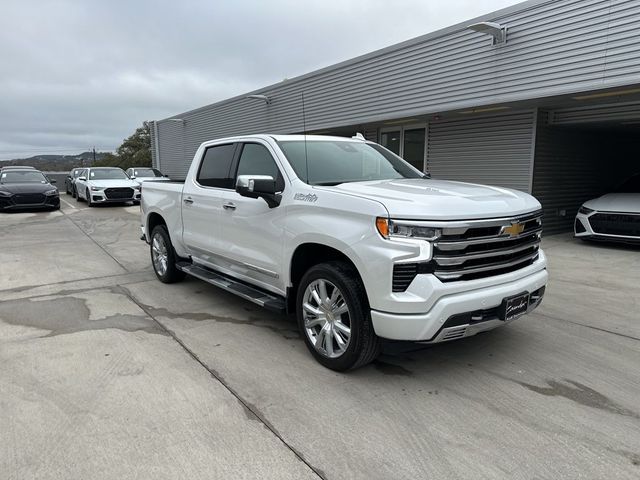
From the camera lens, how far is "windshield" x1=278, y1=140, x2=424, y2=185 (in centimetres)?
428

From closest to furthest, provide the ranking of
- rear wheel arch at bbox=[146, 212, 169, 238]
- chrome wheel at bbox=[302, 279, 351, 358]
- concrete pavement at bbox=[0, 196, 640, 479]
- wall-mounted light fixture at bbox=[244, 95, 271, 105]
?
1. concrete pavement at bbox=[0, 196, 640, 479]
2. chrome wheel at bbox=[302, 279, 351, 358]
3. rear wheel arch at bbox=[146, 212, 169, 238]
4. wall-mounted light fixture at bbox=[244, 95, 271, 105]

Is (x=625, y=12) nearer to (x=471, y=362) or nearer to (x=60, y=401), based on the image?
(x=471, y=362)

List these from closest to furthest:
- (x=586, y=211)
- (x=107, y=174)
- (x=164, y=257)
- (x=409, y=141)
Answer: (x=164, y=257)
(x=586, y=211)
(x=409, y=141)
(x=107, y=174)

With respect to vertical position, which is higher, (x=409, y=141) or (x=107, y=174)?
(x=409, y=141)

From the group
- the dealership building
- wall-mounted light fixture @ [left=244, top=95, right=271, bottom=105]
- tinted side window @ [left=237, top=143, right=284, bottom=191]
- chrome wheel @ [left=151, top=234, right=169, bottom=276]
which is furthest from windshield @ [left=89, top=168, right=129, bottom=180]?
tinted side window @ [left=237, top=143, right=284, bottom=191]

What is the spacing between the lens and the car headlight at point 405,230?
3.19 m

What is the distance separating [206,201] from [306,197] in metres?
1.82

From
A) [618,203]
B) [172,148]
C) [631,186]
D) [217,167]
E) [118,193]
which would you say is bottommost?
[118,193]

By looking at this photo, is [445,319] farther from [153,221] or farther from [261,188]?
[153,221]

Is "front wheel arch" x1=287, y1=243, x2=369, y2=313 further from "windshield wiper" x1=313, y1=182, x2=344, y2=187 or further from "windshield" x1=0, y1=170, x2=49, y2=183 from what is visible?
"windshield" x1=0, y1=170, x2=49, y2=183

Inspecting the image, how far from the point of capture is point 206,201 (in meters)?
5.28

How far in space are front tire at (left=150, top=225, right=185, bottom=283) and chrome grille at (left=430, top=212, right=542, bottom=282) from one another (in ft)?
13.8

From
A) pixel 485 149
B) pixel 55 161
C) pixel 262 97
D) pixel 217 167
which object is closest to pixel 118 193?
pixel 262 97

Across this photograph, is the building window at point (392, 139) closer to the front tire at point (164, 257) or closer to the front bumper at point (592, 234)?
the front bumper at point (592, 234)
